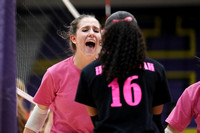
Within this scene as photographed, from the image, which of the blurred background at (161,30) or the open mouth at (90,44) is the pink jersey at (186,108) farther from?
the blurred background at (161,30)

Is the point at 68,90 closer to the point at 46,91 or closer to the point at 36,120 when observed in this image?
the point at 46,91

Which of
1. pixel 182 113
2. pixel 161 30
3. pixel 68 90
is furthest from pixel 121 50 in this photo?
pixel 161 30

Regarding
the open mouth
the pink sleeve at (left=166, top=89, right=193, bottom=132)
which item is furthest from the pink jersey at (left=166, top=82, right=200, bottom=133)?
the open mouth

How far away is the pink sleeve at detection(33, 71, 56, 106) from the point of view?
2.72m

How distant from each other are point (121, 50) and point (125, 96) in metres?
0.22

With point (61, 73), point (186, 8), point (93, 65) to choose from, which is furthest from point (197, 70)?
point (93, 65)

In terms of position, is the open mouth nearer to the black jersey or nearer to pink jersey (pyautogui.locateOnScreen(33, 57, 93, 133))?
pink jersey (pyautogui.locateOnScreen(33, 57, 93, 133))

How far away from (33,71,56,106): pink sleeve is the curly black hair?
0.79 m

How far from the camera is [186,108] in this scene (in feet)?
8.95

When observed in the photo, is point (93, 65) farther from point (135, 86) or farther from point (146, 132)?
point (146, 132)

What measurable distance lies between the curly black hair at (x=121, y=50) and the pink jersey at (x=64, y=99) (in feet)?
2.55

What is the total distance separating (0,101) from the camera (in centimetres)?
181

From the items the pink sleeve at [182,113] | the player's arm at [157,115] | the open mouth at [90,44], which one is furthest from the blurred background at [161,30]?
the player's arm at [157,115]

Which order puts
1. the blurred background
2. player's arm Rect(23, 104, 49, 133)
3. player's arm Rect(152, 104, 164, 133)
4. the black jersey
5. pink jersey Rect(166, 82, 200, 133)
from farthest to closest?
1. the blurred background
2. player's arm Rect(23, 104, 49, 133)
3. pink jersey Rect(166, 82, 200, 133)
4. player's arm Rect(152, 104, 164, 133)
5. the black jersey
